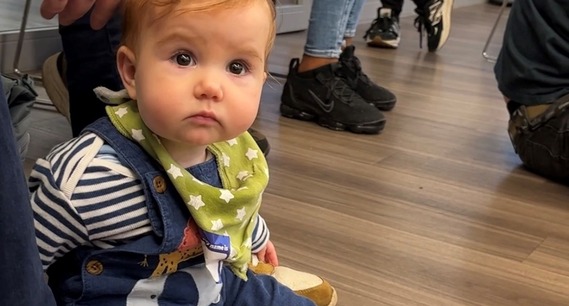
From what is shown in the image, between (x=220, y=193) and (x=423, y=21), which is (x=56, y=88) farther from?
(x=423, y=21)

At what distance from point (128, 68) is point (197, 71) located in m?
0.09

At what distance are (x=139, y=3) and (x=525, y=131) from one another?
3.74ft

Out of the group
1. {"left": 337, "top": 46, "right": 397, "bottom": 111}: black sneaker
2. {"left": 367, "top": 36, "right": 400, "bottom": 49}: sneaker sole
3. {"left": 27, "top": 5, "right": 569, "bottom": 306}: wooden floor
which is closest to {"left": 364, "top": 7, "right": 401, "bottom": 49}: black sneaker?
{"left": 367, "top": 36, "right": 400, "bottom": 49}: sneaker sole

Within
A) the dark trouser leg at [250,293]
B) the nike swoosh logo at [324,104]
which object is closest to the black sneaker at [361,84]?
the nike swoosh logo at [324,104]

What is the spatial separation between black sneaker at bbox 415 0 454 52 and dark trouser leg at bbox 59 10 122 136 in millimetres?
2051

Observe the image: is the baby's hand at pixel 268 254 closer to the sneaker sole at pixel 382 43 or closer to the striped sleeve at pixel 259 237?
the striped sleeve at pixel 259 237

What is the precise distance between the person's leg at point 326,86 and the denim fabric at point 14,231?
4.35 ft

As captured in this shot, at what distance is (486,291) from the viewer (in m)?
1.12

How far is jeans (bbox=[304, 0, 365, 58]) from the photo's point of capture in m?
1.87

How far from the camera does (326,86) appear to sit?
6.09ft

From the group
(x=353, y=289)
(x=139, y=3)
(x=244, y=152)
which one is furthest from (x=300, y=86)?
(x=139, y=3)

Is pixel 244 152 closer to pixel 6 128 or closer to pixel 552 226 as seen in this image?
pixel 6 128

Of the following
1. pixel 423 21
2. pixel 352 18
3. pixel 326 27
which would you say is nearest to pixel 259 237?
pixel 326 27

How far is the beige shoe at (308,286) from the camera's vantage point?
1.01 m
